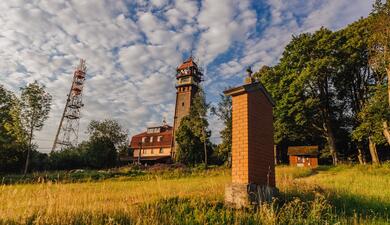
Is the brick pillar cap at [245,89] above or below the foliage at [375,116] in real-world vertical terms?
below

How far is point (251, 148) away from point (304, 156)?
29395 mm

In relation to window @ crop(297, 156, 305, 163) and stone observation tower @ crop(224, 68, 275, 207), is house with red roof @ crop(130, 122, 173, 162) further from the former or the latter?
stone observation tower @ crop(224, 68, 275, 207)

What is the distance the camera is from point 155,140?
51.8 metres

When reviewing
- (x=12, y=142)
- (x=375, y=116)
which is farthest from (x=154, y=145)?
(x=375, y=116)

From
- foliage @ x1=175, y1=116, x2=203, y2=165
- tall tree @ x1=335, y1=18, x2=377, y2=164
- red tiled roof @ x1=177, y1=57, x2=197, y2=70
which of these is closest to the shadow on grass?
tall tree @ x1=335, y1=18, x2=377, y2=164

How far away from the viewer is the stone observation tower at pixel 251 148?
23.1 feet

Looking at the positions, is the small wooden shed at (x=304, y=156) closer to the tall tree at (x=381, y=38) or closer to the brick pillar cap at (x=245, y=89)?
the tall tree at (x=381, y=38)

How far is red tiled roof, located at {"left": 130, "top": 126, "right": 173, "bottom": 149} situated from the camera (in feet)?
165

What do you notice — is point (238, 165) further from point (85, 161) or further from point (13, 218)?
point (85, 161)

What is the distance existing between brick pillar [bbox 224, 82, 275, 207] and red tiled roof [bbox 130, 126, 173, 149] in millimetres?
41875

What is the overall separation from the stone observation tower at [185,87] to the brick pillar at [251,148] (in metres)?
36.0

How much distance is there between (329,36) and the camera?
2719 centimetres

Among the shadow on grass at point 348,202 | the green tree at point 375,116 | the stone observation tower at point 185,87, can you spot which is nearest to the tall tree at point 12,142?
the stone observation tower at point 185,87

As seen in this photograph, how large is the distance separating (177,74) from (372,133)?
34.7 m
